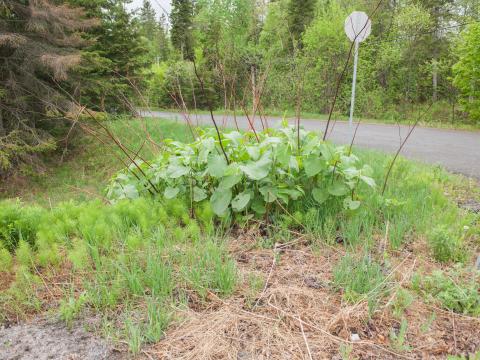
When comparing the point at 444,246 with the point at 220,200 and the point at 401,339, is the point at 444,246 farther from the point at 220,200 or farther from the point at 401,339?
the point at 220,200

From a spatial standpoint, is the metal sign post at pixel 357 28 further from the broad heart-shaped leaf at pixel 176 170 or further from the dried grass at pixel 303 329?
the dried grass at pixel 303 329

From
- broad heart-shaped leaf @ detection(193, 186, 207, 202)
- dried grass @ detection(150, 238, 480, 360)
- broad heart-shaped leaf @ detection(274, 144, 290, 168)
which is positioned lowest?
dried grass @ detection(150, 238, 480, 360)

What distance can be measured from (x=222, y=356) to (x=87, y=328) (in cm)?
57

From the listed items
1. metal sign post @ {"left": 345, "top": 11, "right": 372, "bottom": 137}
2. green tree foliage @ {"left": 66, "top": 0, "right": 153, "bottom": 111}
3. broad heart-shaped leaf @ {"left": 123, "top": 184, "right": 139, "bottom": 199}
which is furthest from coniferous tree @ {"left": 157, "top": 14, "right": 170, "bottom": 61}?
broad heart-shaped leaf @ {"left": 123, "top": 184, "right": 139, "bottom": 199}

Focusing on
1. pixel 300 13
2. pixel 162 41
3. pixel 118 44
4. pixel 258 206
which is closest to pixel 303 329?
pixel 258 206

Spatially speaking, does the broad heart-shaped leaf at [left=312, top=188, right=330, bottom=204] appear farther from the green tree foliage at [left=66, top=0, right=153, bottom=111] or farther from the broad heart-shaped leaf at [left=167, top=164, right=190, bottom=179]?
the green tree foliage at [left=66, top=0, right=153, bottom=111]

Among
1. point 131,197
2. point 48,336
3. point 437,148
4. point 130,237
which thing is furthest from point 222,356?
point 437,148

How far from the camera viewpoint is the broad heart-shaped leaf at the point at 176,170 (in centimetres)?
239

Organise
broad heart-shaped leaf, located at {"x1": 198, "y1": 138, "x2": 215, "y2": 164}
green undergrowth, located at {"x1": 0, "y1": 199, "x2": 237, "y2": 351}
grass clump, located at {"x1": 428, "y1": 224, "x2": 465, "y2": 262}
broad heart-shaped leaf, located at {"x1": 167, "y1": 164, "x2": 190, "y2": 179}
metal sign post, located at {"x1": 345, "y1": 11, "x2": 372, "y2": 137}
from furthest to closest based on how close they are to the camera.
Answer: metal sign post, located at {"x1": 345, "y1": 11, "x2": 372, "y2": 137} → broad heart-shaped leaf, located at {"x1": 167, "y1": 164, "x2": 190, "y2": 179} → broad heart-shaped leaf, located at {"x1": 198, "y1": 138, "x2": 215, "y2": 164} → grass clump, located at {"x1": 428, "y1": 224, "x2": 465, "y2": 262} → green undergrowth, located at {"x1": 0, "y1": 199, "x2": 237, "y2": 351}

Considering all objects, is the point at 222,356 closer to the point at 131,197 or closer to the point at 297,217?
the point at 297,217

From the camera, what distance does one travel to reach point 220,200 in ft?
7.69

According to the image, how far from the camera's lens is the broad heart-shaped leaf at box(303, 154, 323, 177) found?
228 cm

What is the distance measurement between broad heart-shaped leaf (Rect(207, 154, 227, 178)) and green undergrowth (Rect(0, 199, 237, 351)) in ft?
0.90

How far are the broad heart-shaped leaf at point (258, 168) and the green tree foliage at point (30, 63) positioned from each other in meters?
5.71
